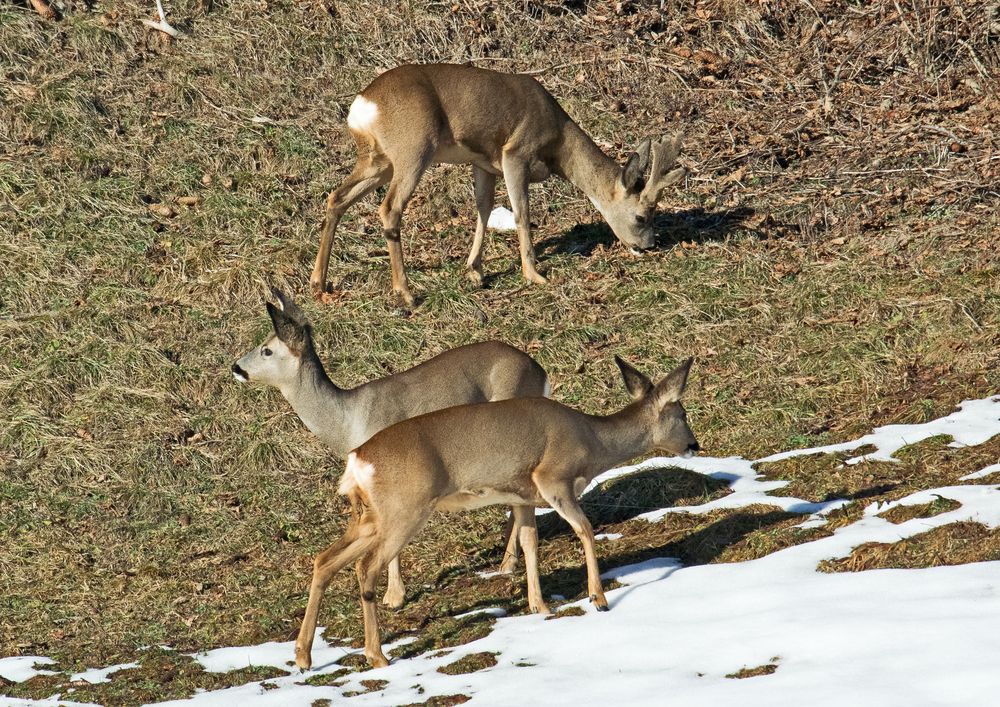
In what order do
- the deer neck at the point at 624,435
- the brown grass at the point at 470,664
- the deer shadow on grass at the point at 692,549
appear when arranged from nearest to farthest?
the brown grass at the point at 470,664 < the deer neck at the point at 624,435 < the deer shadow on grass at the point at 692,549

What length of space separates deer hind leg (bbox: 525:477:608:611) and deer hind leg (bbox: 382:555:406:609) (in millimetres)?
1245

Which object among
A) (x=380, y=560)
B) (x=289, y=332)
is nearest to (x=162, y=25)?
(x=289, y=332)

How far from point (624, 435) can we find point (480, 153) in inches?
194

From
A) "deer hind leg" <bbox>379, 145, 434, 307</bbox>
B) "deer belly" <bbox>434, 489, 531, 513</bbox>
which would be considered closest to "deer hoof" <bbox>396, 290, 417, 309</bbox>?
"deer hind leg" <bbox>379, 145, 434, 307</bbox>

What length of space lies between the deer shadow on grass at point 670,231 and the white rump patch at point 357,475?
6185 mm

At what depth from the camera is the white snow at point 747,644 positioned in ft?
21.0

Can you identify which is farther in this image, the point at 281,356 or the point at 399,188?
the point at 399,188

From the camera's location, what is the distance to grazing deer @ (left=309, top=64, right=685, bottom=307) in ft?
40.7

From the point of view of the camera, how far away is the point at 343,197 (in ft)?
42.0

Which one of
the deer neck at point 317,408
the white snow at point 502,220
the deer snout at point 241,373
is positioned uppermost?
the white snow at point 502,220

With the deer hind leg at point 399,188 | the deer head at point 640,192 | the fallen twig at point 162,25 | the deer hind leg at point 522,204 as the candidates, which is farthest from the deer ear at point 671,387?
the fallen twig at point 162,25

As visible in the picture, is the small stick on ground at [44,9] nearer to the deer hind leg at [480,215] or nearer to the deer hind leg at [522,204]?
the deer hind leg at [480,215]

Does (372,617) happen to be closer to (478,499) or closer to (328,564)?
(328,564)

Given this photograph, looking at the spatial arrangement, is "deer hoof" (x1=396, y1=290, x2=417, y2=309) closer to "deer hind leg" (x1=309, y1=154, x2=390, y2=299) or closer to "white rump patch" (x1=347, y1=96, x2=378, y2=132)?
"deer hind leg" (x1=309, y1=154, x2=390, y2=299)
